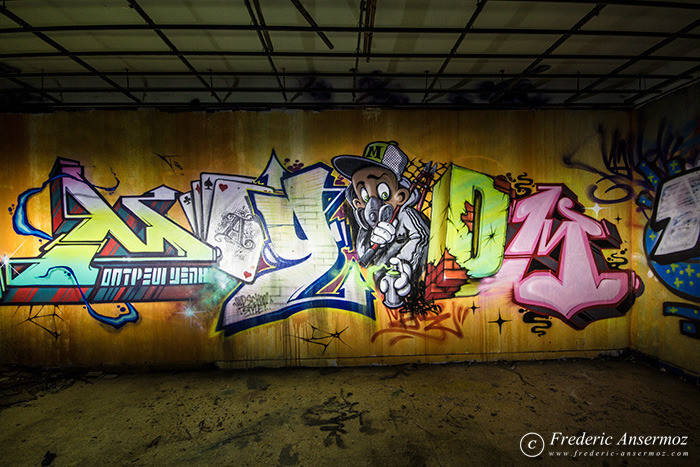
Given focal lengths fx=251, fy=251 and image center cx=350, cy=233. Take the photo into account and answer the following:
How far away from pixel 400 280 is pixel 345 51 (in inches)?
137

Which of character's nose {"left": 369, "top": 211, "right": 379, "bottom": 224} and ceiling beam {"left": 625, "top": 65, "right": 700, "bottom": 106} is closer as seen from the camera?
ceiling beam {"left": 625, "top": 65, "right": 700, "bottom": 106}

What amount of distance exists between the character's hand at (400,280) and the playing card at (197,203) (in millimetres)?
3100

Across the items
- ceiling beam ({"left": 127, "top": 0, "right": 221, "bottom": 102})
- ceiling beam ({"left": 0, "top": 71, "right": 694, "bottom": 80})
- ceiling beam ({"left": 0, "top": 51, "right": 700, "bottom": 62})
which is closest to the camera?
ceiling beam ({"left": 127, "top": 0, "right": 221, "bottom": 102})

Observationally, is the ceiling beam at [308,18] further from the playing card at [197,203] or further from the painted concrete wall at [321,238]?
the playing card at [197,203]

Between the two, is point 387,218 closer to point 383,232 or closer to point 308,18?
point 383,232

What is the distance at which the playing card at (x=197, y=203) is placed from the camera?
410 cm

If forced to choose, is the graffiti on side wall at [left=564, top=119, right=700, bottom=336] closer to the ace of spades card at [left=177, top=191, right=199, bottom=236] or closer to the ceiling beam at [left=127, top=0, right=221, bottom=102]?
the ceiling beam at [left=127, top=0, right=221, bottom=102]

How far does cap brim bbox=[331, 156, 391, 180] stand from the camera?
13.6 feet

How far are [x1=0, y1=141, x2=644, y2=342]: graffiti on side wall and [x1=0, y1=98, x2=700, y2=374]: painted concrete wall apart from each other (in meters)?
0.02

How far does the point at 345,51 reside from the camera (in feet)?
11.3

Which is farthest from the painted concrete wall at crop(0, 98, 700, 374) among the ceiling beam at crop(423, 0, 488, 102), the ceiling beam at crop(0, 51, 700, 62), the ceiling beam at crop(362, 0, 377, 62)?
the ceiling beam at crop(362, 0, 377, 62)

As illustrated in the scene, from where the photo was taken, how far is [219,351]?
4.13 metres

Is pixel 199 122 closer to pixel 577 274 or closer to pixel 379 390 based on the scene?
Result: pixel 379 390

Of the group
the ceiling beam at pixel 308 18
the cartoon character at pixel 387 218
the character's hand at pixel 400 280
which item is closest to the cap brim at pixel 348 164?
the cartoon character at pixel 387 218
